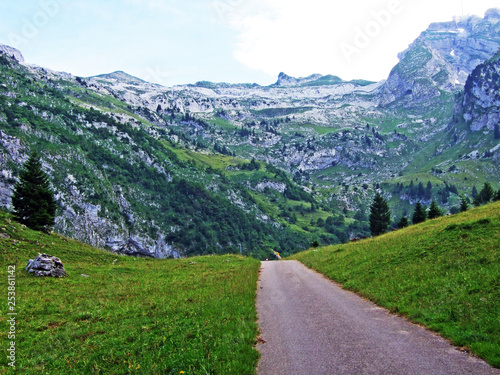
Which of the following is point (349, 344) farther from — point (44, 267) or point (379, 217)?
point (379, 217)

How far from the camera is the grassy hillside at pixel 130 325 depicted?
9.09m

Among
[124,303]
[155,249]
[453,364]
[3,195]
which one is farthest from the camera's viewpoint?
[155,249]

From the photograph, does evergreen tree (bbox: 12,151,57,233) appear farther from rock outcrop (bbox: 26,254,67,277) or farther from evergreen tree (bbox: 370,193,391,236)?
evergreen tree (bbox: 370,193,391,236)

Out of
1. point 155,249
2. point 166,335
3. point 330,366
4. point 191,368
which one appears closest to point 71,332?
point 166,335

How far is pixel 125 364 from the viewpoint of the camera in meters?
8.98

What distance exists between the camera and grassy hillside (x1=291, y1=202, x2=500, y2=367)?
10164 mm

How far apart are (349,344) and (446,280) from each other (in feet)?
27.3

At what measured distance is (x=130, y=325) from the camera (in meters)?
13.1

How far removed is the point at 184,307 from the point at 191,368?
7.40 m

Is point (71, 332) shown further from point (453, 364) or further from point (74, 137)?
point (74, 137)

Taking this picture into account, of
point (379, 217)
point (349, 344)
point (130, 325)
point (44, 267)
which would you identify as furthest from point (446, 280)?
point (379, 217)

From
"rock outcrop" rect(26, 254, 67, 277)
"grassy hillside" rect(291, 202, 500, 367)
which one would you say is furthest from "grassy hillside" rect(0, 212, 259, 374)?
"grassy hillside" rect(291, 202, 500, 367)

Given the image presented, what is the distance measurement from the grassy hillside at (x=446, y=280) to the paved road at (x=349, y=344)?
756mm

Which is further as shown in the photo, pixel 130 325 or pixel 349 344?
pixel 130 325
